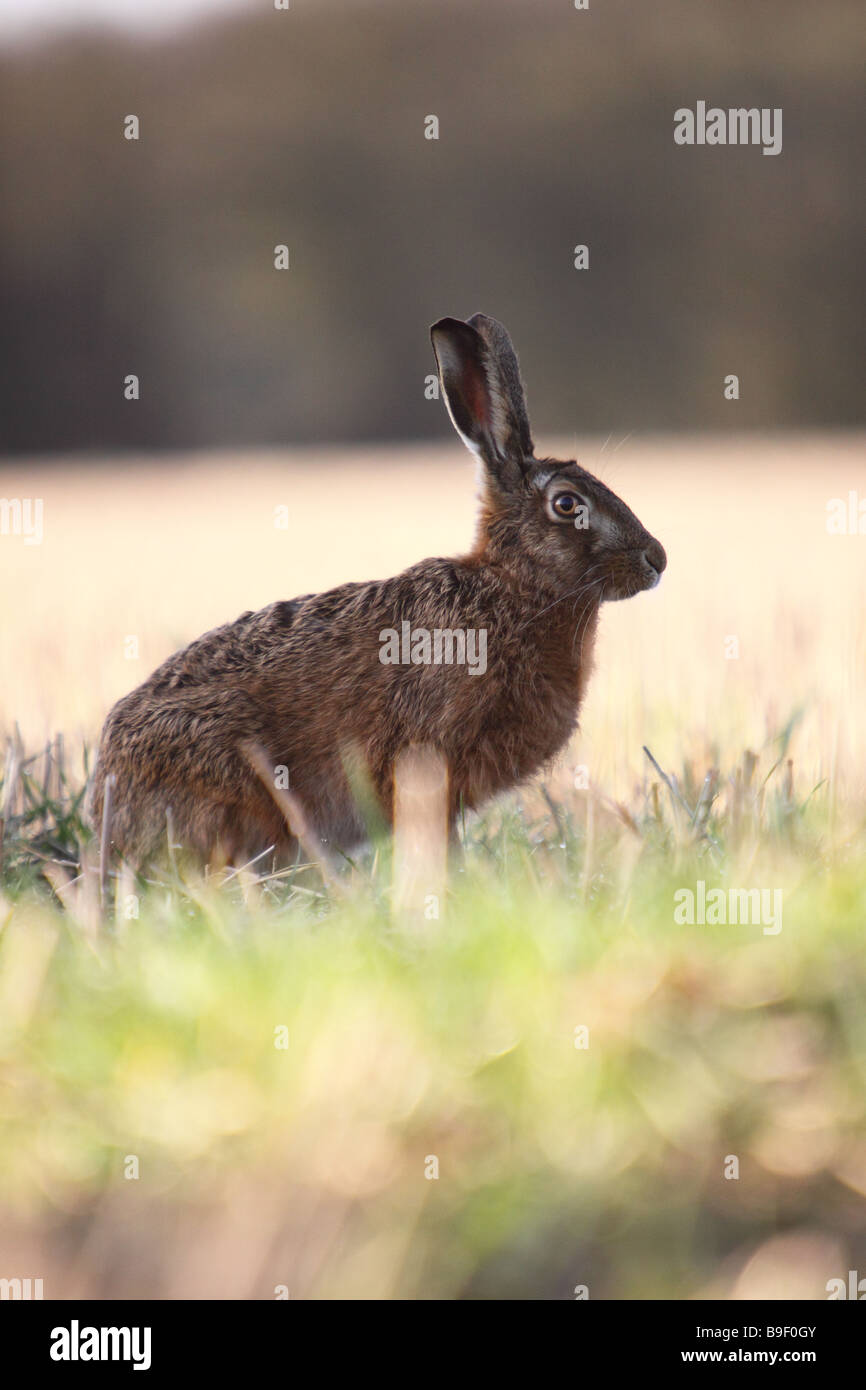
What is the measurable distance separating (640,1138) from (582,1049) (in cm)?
16

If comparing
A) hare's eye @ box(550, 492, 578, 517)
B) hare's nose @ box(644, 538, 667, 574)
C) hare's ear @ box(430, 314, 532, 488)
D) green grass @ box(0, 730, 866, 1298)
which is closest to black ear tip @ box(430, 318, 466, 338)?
hare's ear @ box(430, 314, 532, 488)

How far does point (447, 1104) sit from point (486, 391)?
7.29ft

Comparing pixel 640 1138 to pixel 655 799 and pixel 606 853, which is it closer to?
pixel 606 853

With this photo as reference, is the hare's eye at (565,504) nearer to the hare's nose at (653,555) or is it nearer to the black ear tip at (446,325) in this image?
the hare's nose at (653,555)

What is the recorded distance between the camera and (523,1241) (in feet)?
6.08

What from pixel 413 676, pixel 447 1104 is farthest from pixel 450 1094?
pixel 413 676

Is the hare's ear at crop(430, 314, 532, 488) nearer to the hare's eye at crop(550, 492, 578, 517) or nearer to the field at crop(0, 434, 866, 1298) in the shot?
the hare's eye at crop(550, 492, 578, 517)

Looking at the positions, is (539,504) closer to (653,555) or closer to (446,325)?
(653,555)

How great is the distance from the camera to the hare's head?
3.77m

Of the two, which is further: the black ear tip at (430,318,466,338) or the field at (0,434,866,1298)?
the black ear tip at (430,318,466,338)

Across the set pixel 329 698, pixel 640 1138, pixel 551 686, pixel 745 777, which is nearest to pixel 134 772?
pixel 329 698

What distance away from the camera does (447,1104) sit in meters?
2.03

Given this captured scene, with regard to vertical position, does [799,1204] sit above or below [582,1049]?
below

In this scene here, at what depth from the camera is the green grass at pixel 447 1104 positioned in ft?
6.14
